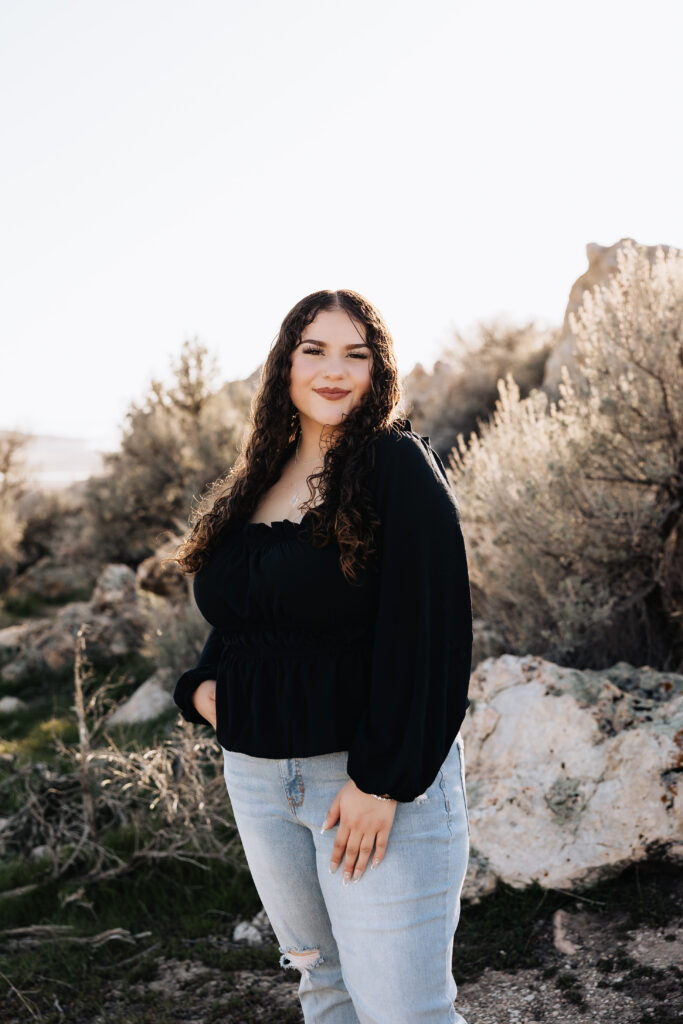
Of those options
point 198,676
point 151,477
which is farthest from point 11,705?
point 198,676

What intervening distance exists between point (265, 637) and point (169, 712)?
4.57 meters

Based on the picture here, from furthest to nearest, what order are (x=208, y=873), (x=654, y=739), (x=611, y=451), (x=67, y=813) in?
(x=611, y=451) → (x=67, y=813) → (x=208, y=873) → (x=654, y=739)

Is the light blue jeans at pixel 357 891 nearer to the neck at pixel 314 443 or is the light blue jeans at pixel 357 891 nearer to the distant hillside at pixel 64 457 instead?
the neck at pixel 314 443

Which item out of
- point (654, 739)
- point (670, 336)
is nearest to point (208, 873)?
point (654, 739)

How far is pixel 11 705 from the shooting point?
712 cm

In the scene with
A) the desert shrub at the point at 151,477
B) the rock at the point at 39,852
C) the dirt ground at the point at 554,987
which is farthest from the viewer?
the desert shrub at the point at 151,477

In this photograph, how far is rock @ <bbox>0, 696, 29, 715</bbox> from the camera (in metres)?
7.00

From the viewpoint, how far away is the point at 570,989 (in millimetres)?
2436

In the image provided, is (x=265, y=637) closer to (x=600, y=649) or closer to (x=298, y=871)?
(x=298, y=871)

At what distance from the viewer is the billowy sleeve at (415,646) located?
1.56m

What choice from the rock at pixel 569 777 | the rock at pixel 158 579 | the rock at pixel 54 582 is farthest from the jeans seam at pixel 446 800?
the rock at pixel 54 582

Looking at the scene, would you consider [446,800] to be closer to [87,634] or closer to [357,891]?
[357,891]

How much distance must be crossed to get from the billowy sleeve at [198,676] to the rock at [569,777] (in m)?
1.44

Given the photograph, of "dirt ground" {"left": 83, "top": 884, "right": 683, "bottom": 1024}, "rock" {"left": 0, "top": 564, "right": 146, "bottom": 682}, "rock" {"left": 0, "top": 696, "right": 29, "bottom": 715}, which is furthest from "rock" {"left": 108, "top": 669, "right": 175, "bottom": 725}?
"dirt ground" {"left": 83, "top": 884, "right": 683, "bottom": 1024}
